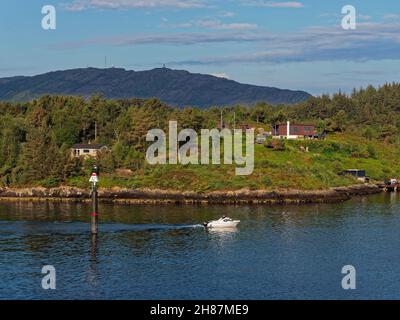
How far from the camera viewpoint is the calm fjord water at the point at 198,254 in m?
57.3

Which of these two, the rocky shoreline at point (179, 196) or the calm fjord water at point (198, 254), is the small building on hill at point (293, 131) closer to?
the rocky shoreline at point (179, 196)

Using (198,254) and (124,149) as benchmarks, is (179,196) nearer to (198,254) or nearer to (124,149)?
(124,149)

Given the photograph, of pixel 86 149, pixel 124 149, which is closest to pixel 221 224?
pixel 124 149

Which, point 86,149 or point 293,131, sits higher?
point 293,131

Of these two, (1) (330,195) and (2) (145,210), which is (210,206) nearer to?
(2) (145,210)

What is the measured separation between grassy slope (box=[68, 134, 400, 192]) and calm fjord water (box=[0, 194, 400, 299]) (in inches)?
778

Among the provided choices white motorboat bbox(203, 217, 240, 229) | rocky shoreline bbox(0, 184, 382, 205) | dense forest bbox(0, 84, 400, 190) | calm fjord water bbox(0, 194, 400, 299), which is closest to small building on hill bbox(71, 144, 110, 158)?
dense forest bbox(0, 84, 400, 190)

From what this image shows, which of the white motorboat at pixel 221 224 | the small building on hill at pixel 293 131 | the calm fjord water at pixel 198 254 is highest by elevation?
the small building on hill at pixel 293 131

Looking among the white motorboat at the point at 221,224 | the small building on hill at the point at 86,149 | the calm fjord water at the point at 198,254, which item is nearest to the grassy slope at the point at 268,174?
the small building on hill at the point at 86,149

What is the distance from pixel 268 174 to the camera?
425 feet

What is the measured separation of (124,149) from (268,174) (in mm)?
36522

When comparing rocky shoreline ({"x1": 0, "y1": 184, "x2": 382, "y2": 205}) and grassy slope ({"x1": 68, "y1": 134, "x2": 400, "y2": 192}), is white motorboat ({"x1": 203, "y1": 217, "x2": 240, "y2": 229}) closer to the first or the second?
rocky shoreline ({"x1": 0, "y1": 184, "x2": 382, "y2": 205})

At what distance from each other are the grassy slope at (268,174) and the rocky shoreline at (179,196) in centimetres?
183

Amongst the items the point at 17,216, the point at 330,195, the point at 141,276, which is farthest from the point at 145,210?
the point at 141,276
